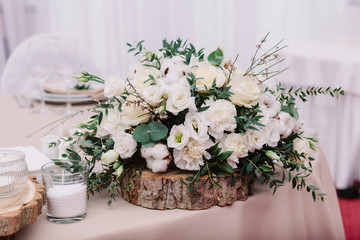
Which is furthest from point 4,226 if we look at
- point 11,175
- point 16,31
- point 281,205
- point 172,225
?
point 16,31

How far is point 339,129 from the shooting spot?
299cm

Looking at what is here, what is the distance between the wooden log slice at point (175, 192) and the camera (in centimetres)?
97

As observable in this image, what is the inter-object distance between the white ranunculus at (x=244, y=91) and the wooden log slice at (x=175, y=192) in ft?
0.54

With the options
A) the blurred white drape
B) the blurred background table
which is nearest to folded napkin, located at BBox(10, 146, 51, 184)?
the blurred background table

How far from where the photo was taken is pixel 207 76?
101 centimetres

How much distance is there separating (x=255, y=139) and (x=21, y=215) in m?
0.49

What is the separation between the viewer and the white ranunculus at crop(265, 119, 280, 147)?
40.2 inches

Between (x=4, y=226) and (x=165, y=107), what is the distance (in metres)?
0.38

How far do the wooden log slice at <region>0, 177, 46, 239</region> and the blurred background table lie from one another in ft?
0.22

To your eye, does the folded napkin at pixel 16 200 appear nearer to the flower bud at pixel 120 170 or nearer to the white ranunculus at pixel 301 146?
the flower bud at pixel 120 170

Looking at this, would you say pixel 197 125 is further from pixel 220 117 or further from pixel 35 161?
pixel 35 161

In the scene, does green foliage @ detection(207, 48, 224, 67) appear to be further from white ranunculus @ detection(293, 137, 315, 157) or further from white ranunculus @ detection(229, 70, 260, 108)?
white ranunculus @ detection(293, 137, 315, 157)

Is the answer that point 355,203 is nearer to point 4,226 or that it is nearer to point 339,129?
point 339,129

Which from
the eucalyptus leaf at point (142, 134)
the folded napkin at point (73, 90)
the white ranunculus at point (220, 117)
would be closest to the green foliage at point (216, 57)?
the white ranunculus at point (220, 117)
